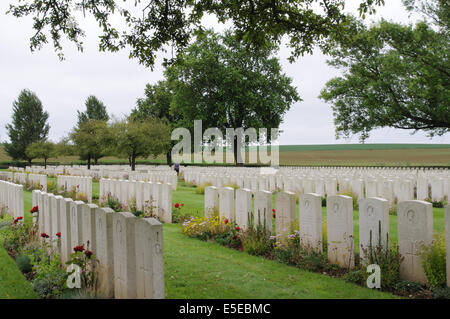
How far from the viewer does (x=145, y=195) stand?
33.7 ft

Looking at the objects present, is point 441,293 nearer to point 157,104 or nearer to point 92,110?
point 157,104

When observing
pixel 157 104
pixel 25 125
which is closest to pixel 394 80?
pixel 157 104

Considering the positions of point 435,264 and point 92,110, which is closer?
point 435,264

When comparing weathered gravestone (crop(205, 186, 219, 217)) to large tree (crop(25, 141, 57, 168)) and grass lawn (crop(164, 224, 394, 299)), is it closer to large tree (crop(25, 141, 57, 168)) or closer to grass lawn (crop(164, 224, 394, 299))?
grass lawn (crop(164, 224, 394, 299))

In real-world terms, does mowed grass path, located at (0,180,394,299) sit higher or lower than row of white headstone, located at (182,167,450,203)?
lower

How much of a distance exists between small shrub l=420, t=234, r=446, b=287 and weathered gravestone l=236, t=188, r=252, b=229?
3.18 meters

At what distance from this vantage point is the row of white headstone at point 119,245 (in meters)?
3.39

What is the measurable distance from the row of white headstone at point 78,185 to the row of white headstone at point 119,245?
319 inches

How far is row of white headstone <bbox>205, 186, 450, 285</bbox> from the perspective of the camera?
458 centimetres

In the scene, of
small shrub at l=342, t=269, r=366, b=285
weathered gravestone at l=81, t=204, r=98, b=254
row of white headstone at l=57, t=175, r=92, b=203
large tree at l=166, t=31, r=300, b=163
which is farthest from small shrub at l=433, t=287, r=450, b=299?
large tree at l=166, t=31, r=300, b=163

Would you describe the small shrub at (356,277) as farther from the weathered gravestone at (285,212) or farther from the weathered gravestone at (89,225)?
the weathered gravestone at (89,225)

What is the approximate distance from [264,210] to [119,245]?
128 inches

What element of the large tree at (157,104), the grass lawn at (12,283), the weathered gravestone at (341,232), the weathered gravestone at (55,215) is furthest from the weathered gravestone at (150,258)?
the large tree at (157,104)

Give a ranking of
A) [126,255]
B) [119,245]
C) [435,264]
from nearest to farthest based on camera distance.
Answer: [126,255], [119,245], [435,264]
